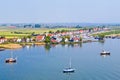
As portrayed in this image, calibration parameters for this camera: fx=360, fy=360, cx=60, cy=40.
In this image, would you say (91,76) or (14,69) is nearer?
(91,76)

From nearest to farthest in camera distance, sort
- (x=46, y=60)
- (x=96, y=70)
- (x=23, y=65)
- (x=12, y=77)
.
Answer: (x=12, y=77) → (x=96, y=70) → (x=23, y=65) → (x=46, y=60)

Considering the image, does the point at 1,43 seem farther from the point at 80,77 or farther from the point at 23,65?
the point at 80,77

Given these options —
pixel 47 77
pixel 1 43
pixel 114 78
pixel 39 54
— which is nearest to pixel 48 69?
pixel 47 77

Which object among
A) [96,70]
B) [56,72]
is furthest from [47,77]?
[96,70]

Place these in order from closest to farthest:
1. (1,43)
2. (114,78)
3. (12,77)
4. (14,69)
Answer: (114,78), (12,77), (14,69), (1,43)

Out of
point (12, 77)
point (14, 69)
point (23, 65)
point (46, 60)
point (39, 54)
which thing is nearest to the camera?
point (12, 77)

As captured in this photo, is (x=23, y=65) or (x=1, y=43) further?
(x=1, y=43)

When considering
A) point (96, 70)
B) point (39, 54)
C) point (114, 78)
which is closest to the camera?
point (114, 78)

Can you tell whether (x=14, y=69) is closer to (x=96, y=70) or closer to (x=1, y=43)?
(x=96, y=70)
